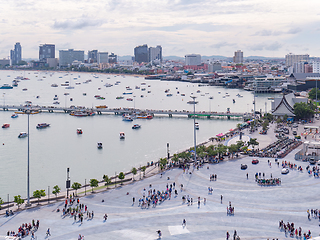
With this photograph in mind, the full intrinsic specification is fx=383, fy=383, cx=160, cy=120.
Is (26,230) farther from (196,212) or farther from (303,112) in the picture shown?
(303,112)

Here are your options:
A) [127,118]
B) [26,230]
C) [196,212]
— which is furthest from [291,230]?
[127,118]

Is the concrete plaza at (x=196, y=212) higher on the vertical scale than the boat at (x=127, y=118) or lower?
lower

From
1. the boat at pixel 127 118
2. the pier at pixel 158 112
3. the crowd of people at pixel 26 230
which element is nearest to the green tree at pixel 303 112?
the pier at pixel 158 112

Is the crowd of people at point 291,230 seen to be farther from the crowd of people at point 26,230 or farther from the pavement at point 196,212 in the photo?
the crowd of people at point 26,230

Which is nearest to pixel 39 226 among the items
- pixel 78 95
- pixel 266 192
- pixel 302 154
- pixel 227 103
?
pixel 266 192

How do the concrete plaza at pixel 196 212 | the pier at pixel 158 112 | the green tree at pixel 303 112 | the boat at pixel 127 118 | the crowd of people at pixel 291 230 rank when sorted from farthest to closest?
1. the pier at pixel 158 112
2. the boat at pixel 127 118
3. the green tree at pixel 303 112
4. the concrete plaza at pixel 196 212
5. the crowd of people at pixel 291 230

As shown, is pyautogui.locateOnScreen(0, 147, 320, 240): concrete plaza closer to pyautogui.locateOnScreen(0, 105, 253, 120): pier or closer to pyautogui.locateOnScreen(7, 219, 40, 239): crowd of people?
pyautogui.locateOnScreen(7, 219, 40, 239): crowd of people

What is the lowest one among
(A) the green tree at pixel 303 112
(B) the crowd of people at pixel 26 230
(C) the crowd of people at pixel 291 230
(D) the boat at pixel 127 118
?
(B) the crowd of people at pixel 26 230
